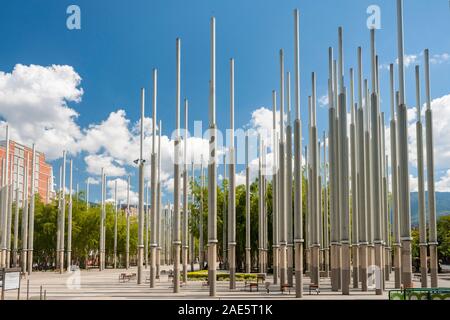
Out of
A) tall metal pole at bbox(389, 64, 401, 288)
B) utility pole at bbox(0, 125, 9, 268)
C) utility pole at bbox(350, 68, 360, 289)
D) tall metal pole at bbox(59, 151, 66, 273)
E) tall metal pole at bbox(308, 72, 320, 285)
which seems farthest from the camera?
tall metal pole at bbox(59, 151, 66, 273)

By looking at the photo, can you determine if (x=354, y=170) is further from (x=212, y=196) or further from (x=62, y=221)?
(x=62, y=221)

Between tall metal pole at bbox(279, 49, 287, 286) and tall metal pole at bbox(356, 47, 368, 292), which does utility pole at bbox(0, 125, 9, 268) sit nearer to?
tall metal pole at bbox(279, 49, 287, 286)

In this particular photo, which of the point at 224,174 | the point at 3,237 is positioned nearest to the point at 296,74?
the point at 224,174

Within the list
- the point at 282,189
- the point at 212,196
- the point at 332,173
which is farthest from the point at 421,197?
the point at 212,196

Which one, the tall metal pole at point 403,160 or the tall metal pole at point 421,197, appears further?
the tall metal pole at point 421,197

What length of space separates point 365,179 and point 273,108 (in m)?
9.24

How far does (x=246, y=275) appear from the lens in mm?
48688

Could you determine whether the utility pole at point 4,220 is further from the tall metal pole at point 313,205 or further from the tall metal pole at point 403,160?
the tall metal pole at point 403,160

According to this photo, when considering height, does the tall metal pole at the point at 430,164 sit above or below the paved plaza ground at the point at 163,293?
above

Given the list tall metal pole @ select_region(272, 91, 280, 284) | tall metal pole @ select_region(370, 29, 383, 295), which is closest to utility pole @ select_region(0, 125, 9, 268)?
tall metal pole @ select_region(272, 91, 280, 284)

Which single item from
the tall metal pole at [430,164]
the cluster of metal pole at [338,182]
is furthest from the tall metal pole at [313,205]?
the tall metal pole at [430,164]

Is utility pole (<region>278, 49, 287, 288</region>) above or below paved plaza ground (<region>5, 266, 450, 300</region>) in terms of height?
above

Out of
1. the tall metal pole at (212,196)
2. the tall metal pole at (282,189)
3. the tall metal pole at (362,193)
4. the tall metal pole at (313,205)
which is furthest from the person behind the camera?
the tall metal pole at (313,205)
